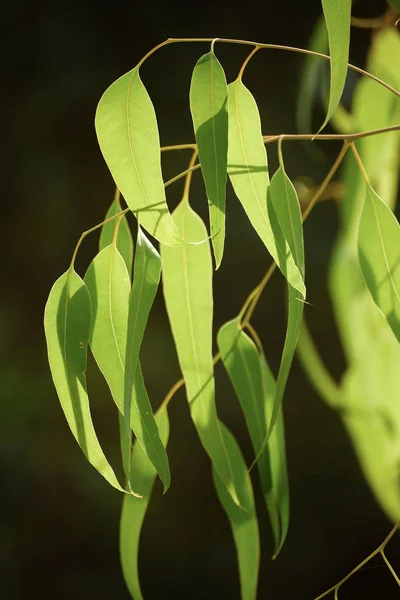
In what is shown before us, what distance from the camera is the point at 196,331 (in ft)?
1.47

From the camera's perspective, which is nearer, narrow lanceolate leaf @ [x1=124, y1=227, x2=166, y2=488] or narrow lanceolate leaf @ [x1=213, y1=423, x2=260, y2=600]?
narrow lanceolate leaf @ [x1=124, y1=227, x2=166, y2=488]

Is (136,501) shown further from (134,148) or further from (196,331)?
(134,148)

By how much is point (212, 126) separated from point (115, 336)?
4.6 inches

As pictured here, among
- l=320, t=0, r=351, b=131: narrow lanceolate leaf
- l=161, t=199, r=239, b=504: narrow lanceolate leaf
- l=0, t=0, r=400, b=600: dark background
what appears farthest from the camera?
l=0, t=0, r=400, b=600: dark background

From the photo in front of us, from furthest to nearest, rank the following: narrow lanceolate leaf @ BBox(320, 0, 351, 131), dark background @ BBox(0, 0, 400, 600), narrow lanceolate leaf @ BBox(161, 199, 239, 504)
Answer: dark background @ BBox(0, 0, 400, 600), narrow lanceolate leaf @ BBox(161, 199, 239, 504), narrow lanceolate leaf @ BBox(320, 0, 351, 131)

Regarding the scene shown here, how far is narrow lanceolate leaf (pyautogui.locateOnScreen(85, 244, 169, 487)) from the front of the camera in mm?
376

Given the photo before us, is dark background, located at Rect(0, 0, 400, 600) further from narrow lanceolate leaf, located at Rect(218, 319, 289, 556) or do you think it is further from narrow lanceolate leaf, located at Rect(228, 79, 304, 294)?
narrow lanceolate leaf, located at Rect(228, 79, 304, 294)

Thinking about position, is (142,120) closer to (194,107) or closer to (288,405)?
(194,107)

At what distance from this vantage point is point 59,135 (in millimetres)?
1696

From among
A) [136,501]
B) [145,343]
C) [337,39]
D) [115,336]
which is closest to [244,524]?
[136,501]

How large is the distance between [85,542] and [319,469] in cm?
51

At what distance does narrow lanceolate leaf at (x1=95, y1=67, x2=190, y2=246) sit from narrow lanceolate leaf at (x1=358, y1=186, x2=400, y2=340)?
0.41 ft

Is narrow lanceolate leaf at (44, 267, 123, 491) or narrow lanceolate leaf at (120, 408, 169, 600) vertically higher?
narrow lanceolate leaf at (44, 267, 123, 491)

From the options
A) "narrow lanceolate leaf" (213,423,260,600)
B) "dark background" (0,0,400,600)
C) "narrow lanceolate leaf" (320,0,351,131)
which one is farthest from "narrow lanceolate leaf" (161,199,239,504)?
"dark background" (0,0,400,600)
